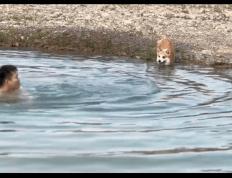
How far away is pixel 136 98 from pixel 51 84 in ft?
6.43

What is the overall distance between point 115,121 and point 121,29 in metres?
11.8

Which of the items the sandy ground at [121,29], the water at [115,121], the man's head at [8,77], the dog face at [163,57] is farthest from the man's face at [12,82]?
the sandy ground at [121,29]

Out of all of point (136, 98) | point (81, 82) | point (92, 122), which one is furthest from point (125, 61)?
point (92, 122)

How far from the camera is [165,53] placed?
58.4ft

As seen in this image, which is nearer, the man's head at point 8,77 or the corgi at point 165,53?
the man's head at point 8,77

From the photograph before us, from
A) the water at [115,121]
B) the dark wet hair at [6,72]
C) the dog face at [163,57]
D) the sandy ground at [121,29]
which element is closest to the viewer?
the water at [115,121]

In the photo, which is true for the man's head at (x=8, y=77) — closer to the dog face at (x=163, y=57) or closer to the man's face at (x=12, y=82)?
the man's face at (x=12, y=82)

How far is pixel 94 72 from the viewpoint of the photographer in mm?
15391

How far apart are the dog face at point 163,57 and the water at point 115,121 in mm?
1664

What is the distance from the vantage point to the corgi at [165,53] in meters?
17.9
